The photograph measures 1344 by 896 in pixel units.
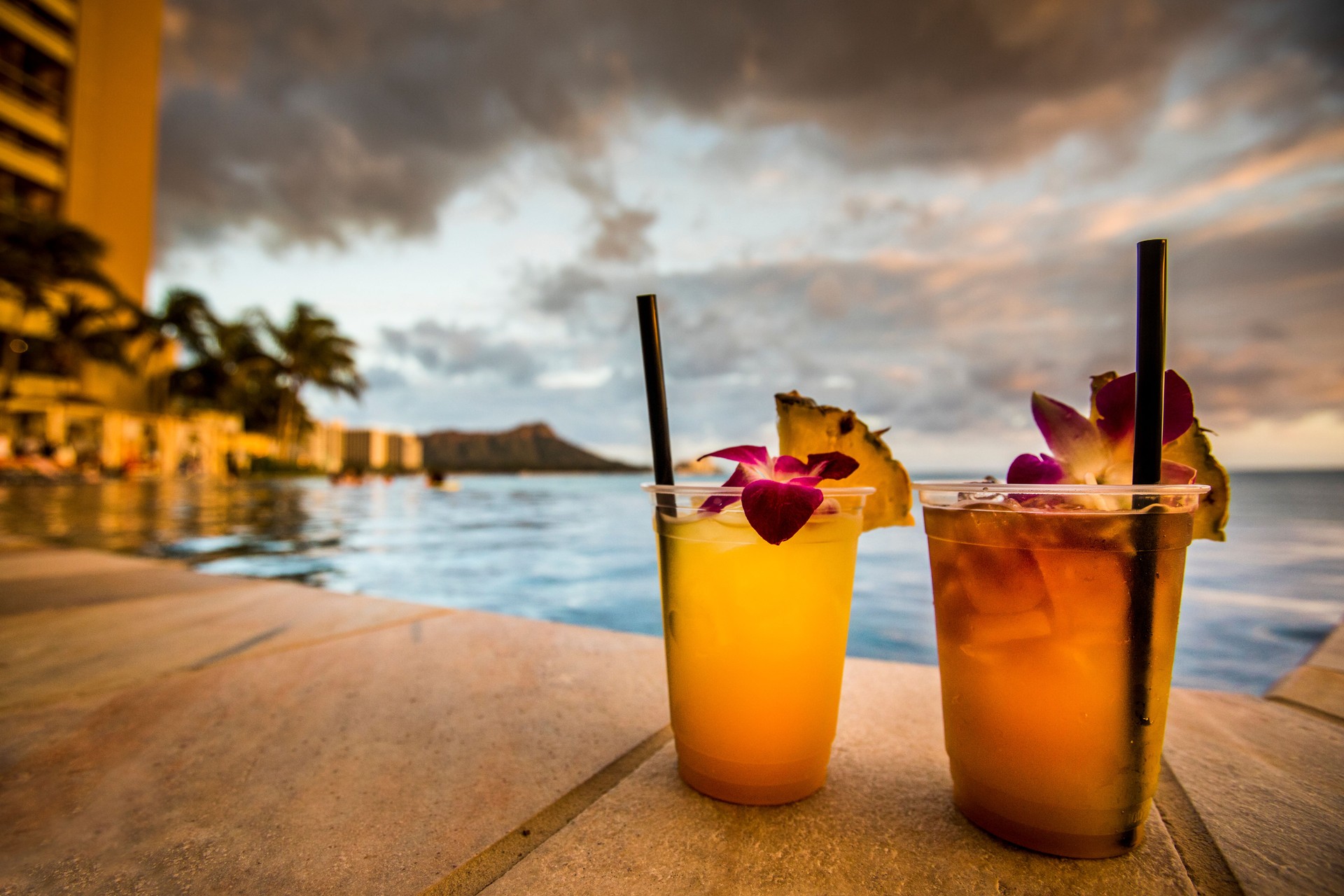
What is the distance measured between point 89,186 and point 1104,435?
93.3ft

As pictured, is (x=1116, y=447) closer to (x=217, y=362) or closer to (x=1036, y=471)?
(x=1036, y=471)

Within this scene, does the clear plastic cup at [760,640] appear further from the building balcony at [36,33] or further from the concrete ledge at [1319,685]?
the building balcony at [36,33]

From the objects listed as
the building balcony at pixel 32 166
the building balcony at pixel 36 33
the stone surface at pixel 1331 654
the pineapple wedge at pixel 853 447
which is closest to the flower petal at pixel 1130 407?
the pineapple wedge at pixel 853 447

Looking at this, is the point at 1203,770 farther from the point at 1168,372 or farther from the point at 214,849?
A: the point at 214,849

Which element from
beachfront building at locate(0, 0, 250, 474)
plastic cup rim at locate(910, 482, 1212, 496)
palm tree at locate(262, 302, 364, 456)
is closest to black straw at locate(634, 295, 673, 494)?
plastic cup rim at locate(910, 482, 1212, 496)

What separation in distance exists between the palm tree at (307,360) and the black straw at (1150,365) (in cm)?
3181

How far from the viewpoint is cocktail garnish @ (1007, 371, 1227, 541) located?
2.21 feet

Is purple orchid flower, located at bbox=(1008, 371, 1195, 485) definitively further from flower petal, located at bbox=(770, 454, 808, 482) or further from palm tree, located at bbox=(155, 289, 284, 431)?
palm tree, located at bbox=(155, 289, 284, 431)

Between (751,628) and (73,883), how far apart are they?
74cm

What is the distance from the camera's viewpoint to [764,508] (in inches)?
26.3

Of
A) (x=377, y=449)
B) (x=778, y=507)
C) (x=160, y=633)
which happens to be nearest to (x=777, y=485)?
(x=778, y=507)

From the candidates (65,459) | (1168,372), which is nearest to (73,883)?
(1168,372)

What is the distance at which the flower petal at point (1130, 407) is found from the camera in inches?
26.2

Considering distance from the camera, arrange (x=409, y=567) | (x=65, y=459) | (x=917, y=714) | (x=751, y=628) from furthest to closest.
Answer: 1. (x=65, y=459)
2. (x=409, y=567)
3. (x=917, y=714)
4. (x=751, y=628)
